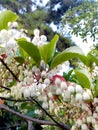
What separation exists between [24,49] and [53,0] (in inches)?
419

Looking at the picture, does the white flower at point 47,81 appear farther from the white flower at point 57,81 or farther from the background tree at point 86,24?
the background tree at point 86,24

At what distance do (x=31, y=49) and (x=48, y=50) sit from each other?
4cm

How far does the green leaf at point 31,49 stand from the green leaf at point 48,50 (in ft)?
0.04

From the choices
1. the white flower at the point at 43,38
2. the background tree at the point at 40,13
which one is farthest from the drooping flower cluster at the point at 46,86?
the background tree at the point at 40,13

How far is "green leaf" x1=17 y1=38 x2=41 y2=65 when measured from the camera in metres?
0.74

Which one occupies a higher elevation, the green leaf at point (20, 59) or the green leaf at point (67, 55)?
the green leaf at point (20, 59)

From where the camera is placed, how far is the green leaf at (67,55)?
2.46ft

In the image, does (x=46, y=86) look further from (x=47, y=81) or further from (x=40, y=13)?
(x=40, y=13)

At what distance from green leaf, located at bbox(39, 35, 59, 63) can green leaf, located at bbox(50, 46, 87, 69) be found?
0.05 ft

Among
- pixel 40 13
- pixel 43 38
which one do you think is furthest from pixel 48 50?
pixel 40 13

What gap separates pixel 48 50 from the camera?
77cm

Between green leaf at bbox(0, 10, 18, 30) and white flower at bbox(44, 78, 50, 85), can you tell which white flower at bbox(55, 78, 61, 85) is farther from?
green leaf at bbox(0, 10, 18, 30)

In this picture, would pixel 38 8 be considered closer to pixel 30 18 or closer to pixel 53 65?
pixel 30 18

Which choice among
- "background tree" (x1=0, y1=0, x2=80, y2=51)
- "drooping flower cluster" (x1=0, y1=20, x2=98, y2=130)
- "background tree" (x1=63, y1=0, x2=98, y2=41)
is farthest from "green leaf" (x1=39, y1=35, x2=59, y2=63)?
"background tree" (x1=0, y1=0, x2=80, y2=51)
